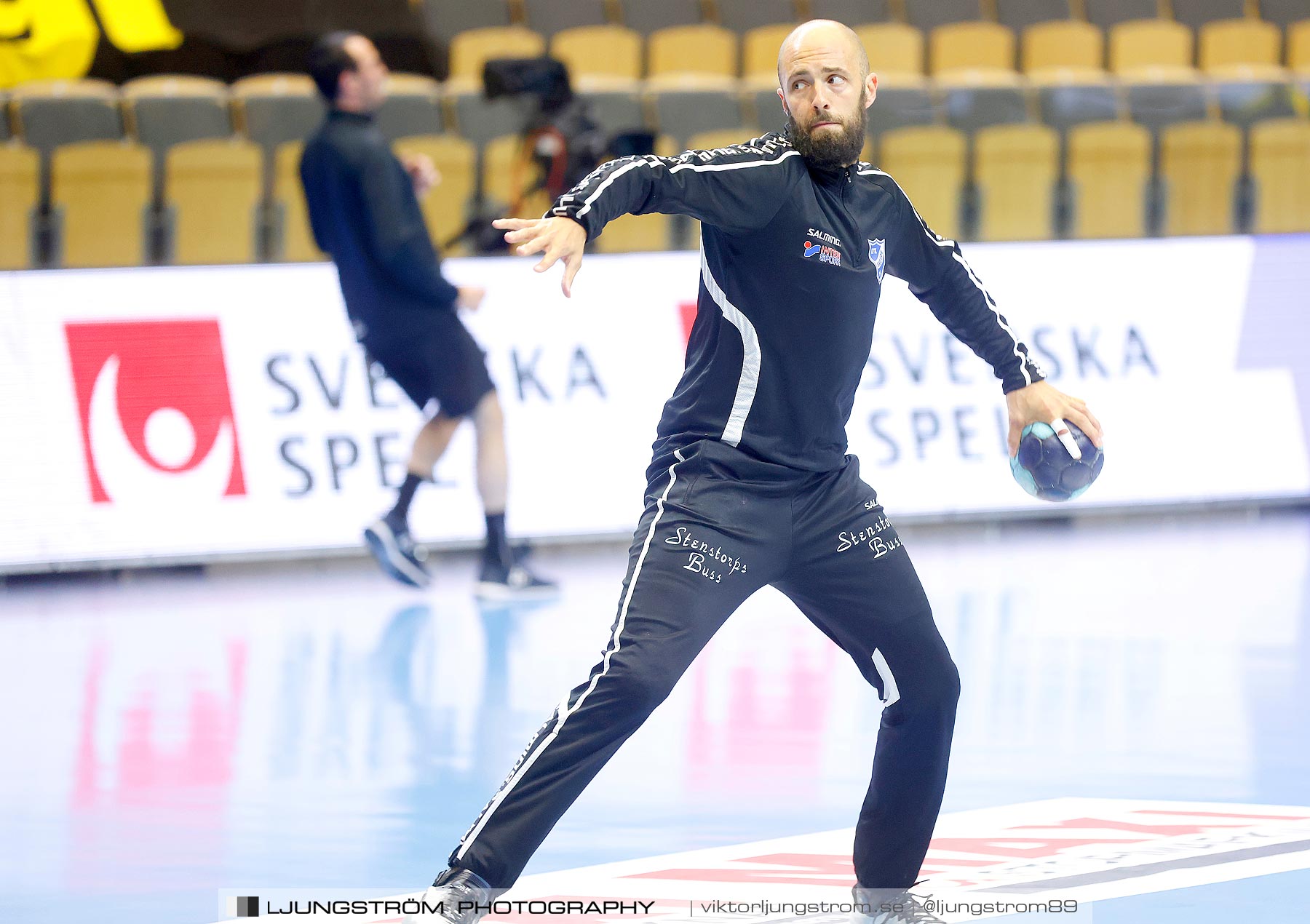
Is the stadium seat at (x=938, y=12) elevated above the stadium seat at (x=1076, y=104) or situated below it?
above

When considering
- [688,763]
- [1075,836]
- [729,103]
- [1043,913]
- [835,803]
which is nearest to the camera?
[1043,913]

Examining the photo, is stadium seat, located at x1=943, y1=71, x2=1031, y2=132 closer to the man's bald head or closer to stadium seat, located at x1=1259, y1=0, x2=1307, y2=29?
stadium seat, located at x1=1259, y1=0, x2=1307, y2=29

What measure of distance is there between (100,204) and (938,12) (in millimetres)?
7800

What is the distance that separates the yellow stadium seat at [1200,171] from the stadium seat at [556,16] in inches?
193

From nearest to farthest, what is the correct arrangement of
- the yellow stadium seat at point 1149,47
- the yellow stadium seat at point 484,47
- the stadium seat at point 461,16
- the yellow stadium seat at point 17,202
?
the yellow stadium seat at point 17,202
the yellow stadium seat at point 484,47
the stadium seat at point 461,16
the yellow stadium seat at point 1149,47

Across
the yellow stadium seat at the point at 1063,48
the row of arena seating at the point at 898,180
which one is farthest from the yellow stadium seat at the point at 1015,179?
the yellow stadium seat at the point at 1063,48

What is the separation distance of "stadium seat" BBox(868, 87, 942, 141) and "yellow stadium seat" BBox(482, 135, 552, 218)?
259cm

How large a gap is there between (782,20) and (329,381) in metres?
7.42

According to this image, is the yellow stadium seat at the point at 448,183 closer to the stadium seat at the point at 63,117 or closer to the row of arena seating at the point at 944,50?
the row of arena seating at the point at 944,50

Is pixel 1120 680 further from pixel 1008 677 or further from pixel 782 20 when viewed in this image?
pixel 782 20

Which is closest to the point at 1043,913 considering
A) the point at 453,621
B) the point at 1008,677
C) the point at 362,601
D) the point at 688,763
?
the point at 688,763

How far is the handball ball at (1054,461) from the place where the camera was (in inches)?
166

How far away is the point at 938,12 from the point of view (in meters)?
15.6

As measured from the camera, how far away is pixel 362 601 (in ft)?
28.4
